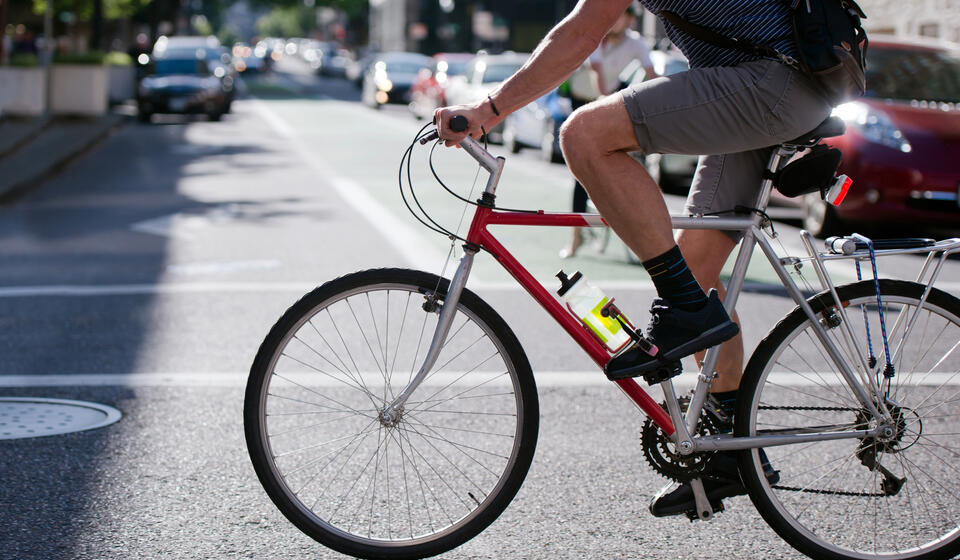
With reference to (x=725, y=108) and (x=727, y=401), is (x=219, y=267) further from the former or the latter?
(x=725, y=108)

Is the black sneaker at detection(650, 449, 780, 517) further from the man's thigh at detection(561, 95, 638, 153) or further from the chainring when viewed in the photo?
the man's thigh at detection(561, 95, 638, 153)

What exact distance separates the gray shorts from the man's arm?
0.16 m

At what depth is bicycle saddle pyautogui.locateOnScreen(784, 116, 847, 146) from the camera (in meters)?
3.22

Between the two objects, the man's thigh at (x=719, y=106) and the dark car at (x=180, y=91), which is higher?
the man's thigh at (x=719, y=106)

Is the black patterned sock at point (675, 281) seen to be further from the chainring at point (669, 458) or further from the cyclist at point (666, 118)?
the chainring at point (669, 458)

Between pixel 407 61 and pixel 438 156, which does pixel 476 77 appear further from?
pixel 407 61

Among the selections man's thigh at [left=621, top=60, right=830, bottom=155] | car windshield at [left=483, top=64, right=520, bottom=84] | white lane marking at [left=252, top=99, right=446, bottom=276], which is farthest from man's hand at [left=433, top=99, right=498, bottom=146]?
car windshield at [left=483, top=64, right=520, bottom=84]

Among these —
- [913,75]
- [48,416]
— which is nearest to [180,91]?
[913,75]

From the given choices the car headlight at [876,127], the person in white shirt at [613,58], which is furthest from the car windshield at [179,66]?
the person in white shirt at [613,58]

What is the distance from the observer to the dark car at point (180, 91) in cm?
2803

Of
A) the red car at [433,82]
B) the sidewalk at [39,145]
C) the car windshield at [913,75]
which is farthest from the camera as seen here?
the red car at [433,82]

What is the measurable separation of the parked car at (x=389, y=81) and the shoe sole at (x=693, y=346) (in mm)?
34463

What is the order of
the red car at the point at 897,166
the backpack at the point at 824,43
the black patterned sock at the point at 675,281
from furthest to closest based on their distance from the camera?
the red car at the point at 897,166, the black patterned sock at the point at 675,281, the backpack at the point at 824,43

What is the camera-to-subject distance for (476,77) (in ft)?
79.4
